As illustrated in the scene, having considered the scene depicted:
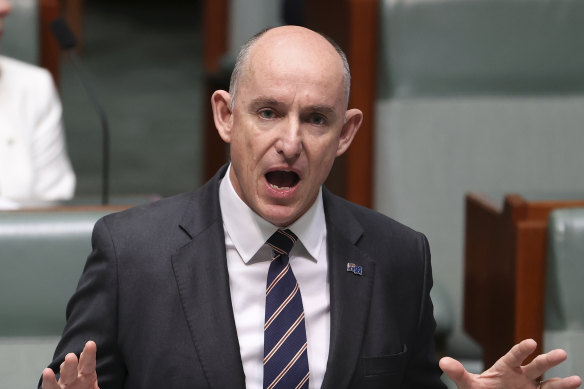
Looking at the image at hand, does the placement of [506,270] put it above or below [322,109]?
below

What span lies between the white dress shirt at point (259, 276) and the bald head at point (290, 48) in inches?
4.5

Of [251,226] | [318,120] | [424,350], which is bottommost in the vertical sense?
[424,350]

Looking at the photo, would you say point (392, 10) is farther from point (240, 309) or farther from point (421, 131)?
point (240, 309)

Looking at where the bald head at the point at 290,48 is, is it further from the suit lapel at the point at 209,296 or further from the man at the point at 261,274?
the suit lapel at the point at 209,296

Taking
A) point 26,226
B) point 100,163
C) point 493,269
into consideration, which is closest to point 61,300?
point 26,226

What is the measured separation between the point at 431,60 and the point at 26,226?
910 mm

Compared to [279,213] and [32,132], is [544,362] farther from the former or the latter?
[32,132]

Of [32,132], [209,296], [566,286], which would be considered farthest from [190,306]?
[32,132]

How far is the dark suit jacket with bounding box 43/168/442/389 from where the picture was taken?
98cm

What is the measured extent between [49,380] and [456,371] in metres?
0.34

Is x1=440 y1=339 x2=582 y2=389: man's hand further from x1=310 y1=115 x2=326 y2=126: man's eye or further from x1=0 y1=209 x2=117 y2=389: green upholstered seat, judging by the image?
x1=0 y1=209 x2=117 y2=389: green upholstered seat

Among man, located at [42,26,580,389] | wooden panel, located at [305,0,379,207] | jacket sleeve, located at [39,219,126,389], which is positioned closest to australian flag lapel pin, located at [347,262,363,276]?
man, located at [42,26,580,389]

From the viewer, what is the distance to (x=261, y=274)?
1027mm

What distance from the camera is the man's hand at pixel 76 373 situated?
87 centimetres
